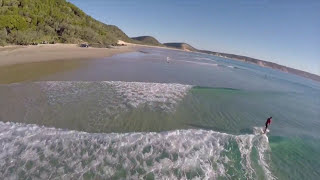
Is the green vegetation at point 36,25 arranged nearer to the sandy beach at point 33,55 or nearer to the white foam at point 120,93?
the sandy beach at point 33,55

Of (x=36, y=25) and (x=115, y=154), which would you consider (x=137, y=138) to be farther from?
(x=36, y=25)

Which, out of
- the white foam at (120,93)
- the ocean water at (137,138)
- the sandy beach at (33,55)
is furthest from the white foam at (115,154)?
the sandy beach at (33,55)

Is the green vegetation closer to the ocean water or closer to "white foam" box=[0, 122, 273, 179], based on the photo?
the ocean water

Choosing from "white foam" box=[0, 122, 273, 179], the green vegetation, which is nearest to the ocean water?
"white foam" box=[0, 122, 273, 179]

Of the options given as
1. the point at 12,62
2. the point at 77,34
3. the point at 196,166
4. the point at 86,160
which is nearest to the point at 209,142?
the point at 196,166

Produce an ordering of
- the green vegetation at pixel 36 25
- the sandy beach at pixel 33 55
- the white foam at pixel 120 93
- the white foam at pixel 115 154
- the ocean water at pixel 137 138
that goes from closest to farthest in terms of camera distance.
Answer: the white foam at pixel 115 154
the ocean water at pixel 137 138
the white foam at pixel 120 93
the sandy beach at pixel 33 55
the green vegetation at pixel 36 25

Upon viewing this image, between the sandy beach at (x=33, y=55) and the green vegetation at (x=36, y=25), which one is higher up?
the green vegetation at (x=36, y=25)

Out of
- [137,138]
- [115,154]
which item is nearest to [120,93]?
[137,138]

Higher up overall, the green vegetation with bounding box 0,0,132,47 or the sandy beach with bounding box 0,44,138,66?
the green vegetation with bounding box 0,0,132,47
